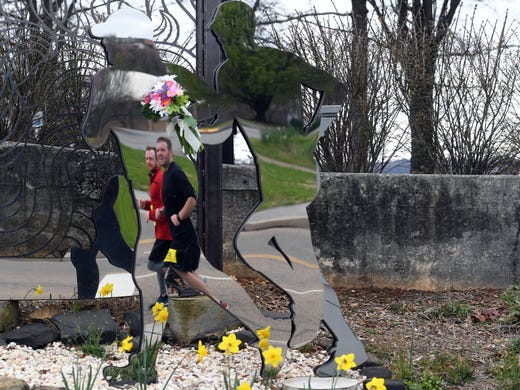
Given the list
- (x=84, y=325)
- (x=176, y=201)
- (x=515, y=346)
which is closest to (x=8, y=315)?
(x=84, y=325)

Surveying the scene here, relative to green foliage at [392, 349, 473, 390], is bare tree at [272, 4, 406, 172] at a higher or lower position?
higher

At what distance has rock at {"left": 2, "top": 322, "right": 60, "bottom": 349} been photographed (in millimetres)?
5508

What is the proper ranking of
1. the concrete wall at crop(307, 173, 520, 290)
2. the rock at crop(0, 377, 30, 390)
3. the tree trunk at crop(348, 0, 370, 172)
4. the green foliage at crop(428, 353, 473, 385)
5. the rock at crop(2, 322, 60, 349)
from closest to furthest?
the rock at crop(0, 377, 30, 390), the green foliage at crop(428, 353, 473, 385), the rock at crop(2, 322, 60, 349), the concrete wall at crop(307, 173, 520, 290), the tree trunk at crop(348, 0, 370, 172)

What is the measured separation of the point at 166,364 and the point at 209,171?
1854mm

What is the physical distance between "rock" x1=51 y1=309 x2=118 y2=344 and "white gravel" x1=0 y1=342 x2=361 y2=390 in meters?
0.09

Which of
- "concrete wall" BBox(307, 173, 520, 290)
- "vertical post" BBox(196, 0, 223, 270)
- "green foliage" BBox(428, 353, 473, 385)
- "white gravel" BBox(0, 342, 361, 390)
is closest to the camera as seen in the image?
"white gravel" BBox(0, 342, 361, 390)

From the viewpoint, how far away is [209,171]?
255 inches

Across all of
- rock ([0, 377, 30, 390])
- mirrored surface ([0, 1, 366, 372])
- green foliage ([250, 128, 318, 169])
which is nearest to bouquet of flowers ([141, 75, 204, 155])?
mirrored surface ([0, 1, 366, 372])

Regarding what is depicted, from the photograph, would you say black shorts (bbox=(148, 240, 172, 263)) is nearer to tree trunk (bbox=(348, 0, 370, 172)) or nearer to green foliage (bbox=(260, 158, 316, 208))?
green foliage (bbox=(260, 158, 316, 208))

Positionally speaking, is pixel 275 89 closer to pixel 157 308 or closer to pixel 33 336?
pixel 157 308

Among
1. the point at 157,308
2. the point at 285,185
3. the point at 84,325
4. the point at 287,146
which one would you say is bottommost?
the point at 84,325

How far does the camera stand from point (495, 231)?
7633 mm

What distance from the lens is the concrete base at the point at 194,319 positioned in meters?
5.71

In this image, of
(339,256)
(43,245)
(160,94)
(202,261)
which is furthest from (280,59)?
(339,256)
